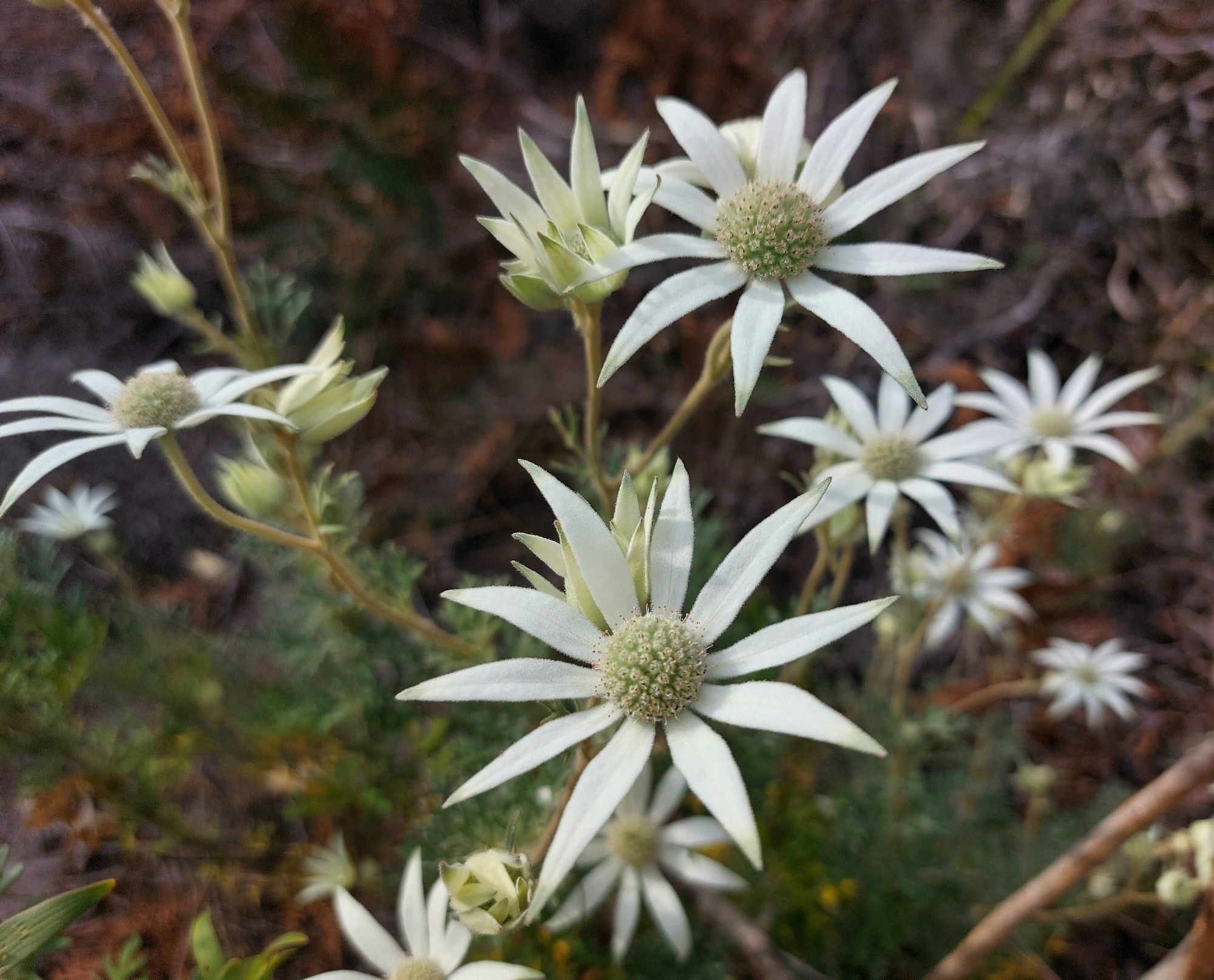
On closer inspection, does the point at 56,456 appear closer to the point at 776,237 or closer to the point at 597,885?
the point at 776,237

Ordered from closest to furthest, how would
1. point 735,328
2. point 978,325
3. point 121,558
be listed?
point 735,328
point 121,558
point 978,325

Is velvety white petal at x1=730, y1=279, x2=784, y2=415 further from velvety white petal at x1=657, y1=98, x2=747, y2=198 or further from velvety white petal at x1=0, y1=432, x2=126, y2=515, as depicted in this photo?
velvety white petal at x1=0, y1=432, x2=126, y2=515

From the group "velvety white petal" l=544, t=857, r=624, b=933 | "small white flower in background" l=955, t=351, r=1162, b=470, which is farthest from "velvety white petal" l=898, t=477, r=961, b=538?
"velvety white petal" l=544, t=857, r=624, b=933

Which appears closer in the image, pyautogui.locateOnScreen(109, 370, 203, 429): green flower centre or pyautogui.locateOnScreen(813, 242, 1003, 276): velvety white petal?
pyautogui.locateOnScreen(813, 242, 1003, 276): velvety white petal

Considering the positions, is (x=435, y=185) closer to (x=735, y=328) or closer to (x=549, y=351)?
(x=549, y=351)

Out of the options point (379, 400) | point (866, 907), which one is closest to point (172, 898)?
point (866, 907)

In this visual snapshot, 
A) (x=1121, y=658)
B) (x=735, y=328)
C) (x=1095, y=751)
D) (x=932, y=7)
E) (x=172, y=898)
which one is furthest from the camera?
(x=932, y=7)
